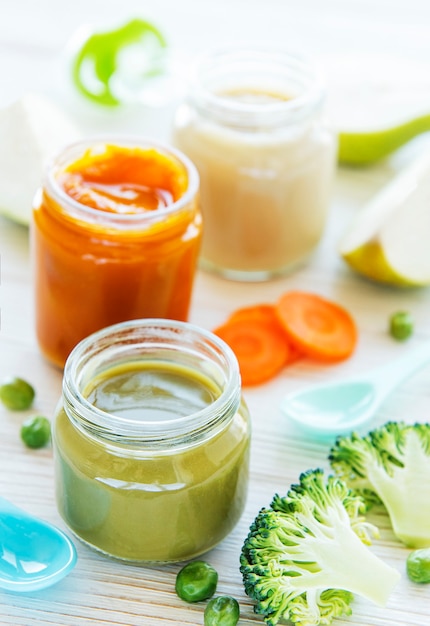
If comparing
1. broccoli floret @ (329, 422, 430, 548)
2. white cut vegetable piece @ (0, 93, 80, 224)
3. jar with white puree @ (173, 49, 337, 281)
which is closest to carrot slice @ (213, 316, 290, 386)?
jar with white puree @ (173, 49, 337, 281)

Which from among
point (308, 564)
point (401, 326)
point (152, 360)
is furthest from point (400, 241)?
point (308, 564)

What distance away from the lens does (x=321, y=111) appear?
3.07 meters

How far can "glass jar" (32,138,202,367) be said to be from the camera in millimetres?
2504

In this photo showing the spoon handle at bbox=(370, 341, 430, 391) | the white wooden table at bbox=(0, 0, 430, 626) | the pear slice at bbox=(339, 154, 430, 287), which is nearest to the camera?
the white wooden table at bbox=(0, 0, 430, 626)

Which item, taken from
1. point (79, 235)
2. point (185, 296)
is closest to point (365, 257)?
point (185, 296)

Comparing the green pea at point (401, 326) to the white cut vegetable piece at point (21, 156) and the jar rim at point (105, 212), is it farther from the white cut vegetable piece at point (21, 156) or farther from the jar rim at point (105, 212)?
the white cut vegetable piece at point (21, 156)

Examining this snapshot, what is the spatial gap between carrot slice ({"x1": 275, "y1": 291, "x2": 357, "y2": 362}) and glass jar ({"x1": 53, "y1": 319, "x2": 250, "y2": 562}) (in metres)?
0.63

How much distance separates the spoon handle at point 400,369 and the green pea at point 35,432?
858 mm

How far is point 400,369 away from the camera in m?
2.79

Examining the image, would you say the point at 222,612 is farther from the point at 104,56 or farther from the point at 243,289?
the point at 104,56

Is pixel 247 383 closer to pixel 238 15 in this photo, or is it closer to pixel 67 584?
pixel 67 584

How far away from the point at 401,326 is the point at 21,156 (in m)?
1.22

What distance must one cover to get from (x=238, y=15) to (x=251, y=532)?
2802 millimetres

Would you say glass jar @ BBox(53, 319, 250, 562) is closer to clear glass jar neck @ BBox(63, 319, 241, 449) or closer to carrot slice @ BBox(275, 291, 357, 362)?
clear glass jar neck @ BBox(63, 319, 241, 449)
